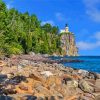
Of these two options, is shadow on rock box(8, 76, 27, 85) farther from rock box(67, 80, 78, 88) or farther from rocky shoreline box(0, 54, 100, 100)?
rock box(67, 80, 78, 88)

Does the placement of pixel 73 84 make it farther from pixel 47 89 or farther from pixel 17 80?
pixel 17 80

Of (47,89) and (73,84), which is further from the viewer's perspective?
(73,84)


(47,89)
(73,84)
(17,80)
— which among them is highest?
(17,80)

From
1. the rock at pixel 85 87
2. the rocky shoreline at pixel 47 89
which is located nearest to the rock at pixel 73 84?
the rocky shoreline at pixel 47 89

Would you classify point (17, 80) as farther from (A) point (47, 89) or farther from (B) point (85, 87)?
(B) point (85, 87)

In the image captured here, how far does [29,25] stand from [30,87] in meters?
137

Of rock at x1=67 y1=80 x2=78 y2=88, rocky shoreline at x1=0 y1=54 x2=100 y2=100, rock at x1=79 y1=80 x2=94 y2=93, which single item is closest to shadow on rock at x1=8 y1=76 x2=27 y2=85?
rocky shoreline at x1=0 y1=54 x2=100 y2=100

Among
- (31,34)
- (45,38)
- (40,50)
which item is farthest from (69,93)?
(45,38)

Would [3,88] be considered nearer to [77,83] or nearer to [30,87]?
[30,87]

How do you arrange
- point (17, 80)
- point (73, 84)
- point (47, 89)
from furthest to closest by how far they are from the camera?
point (73, 84) < point (17, 80) < point (47, 89)

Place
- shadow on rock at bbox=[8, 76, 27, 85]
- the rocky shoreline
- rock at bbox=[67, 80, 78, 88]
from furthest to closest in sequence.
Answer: rock at bbox=[67, 80, 78, 88]
shadow on rock at bbox=[8, 76, 27, 85]
the rocky shoreline

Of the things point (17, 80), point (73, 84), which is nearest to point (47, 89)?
point (17, 80)

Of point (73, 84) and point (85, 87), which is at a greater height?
point (73, 84)

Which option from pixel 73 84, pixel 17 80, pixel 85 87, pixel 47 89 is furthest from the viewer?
pixel 73 84
